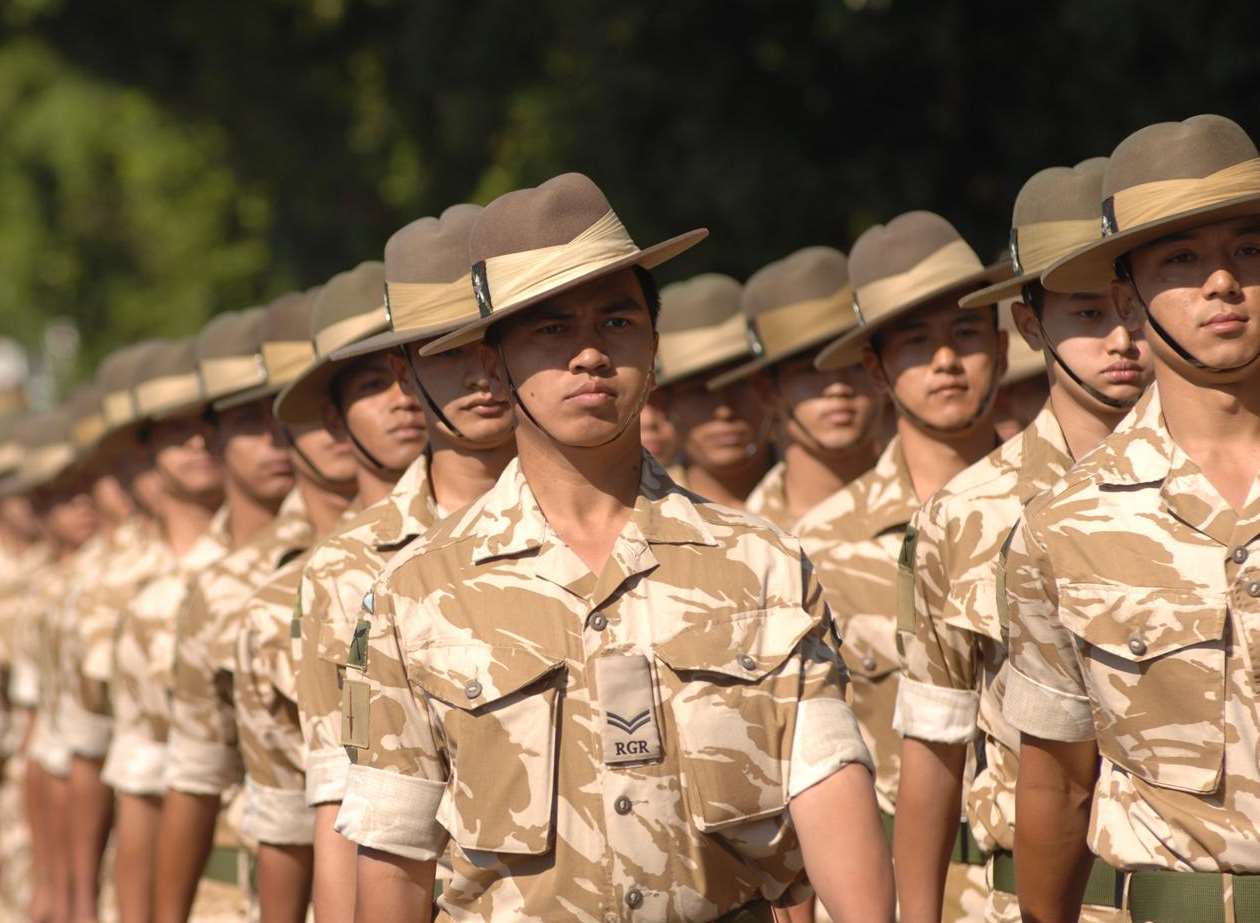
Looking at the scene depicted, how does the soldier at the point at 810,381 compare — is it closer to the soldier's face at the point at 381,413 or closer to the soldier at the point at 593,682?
the soldier's face at the point at 381,413

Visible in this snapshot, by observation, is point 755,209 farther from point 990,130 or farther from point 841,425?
point 841,425

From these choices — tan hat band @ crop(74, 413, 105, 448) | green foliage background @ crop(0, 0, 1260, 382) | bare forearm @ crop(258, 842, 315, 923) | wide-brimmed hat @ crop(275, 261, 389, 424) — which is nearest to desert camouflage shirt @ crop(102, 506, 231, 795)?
wide-brimmed hat @ crop(275, 261, 389, 424)

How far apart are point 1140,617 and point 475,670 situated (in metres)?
1.34

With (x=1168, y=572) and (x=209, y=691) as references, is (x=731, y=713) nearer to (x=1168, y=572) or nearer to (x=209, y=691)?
(x=1168, y=572)

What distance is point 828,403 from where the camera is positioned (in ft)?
29.9

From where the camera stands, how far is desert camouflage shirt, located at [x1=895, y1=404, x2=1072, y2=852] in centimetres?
625

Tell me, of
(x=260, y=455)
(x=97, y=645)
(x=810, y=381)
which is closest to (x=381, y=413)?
(x=260, y=455)

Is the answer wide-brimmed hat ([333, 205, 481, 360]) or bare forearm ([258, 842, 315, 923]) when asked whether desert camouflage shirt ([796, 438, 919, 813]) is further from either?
bare forearm ([258, 842, 315, 923])

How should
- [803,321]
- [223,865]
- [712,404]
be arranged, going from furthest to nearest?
1. [712,404]
2. [223,865]
3. [803,321]

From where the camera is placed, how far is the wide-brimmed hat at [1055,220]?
263 inches

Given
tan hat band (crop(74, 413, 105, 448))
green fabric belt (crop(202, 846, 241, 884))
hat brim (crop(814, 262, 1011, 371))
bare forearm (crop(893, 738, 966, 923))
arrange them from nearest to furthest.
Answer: bare forearm (crop(893, 738, 966, 923)) < hat brim (crop(814, 262, 1011, 371)) < green fabric belt (crop(202, 846, 241, 884)) < tan hat band (crop(74, 413, 105, 448))

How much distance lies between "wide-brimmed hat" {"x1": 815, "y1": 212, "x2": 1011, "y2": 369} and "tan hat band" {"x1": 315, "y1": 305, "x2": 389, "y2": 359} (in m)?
1.42

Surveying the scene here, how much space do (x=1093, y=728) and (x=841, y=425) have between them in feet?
12.5

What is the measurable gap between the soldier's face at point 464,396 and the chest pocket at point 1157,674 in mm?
2002
